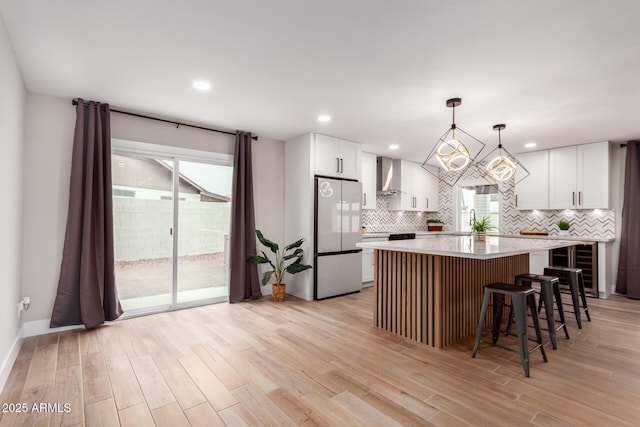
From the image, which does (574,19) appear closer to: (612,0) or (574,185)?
(612,0)

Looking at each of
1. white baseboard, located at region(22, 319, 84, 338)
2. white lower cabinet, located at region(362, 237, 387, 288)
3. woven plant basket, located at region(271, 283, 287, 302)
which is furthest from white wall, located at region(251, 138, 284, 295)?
white baseboard, located at region(22, 319, 84, 338)

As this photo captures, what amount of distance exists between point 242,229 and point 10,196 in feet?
8.08

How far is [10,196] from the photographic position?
8.51ft

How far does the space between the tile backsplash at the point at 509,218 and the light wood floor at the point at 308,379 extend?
247 cm

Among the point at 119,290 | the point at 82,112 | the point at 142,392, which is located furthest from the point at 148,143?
the point at 142,392

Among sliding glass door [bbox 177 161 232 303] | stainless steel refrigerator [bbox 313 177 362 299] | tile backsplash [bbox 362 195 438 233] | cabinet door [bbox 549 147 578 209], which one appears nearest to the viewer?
sliding glass door [bbox 177 161 232 303]

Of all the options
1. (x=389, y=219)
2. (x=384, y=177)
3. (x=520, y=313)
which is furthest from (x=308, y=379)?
(x=389, y=219)

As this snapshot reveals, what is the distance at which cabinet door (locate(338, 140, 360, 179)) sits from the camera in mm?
5152

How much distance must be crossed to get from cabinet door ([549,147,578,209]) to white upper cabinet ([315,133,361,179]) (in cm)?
341

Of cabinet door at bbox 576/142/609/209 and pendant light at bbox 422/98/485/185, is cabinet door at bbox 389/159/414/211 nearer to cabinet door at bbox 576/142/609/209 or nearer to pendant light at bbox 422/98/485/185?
pendant light at bbox 422/98/485/185

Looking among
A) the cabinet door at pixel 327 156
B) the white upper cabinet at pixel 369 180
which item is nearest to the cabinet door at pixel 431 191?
the white upper cabinet at pixel 369 180

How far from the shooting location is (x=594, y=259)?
499 centimetres

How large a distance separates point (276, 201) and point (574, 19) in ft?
13.3

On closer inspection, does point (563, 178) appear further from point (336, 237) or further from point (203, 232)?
point (203, 232)
